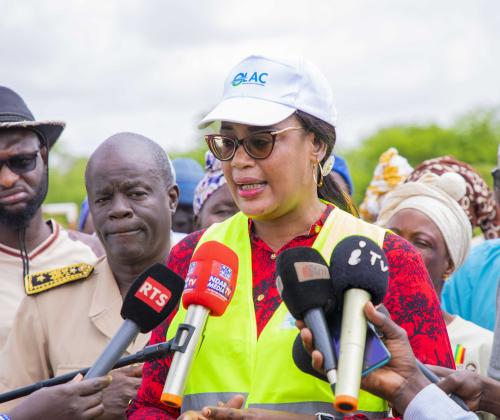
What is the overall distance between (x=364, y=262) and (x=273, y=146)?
894mm

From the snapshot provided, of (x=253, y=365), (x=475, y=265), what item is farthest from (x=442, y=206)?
(x=253, y=365)

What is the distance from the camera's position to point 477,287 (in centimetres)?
630

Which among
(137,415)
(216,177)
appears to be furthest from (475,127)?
(137,415)

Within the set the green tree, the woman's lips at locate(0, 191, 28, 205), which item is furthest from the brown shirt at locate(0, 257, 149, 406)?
the green tree

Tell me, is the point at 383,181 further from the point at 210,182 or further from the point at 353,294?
the point at 353,294

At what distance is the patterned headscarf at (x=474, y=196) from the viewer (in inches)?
259

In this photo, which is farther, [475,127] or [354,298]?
[475,127]

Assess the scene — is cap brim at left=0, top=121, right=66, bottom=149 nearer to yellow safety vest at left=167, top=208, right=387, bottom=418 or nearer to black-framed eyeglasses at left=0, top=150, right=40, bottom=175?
black-framed eyeglasses at left=0, top=150, right=40, bottom=175

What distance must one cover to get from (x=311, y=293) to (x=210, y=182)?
355 cm

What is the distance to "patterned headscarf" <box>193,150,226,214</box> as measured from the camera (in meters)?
6.28

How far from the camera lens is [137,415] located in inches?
140

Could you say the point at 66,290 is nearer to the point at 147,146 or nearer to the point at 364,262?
the point at 147,146

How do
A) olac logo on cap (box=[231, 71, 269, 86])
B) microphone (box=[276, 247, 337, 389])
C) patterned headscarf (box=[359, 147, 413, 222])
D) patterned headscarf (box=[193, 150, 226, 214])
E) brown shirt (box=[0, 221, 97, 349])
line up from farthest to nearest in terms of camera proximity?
patterned headscarf (box=[359, 147, 413, 222])
patterned headscarf (box=[193, 150, 226, 214])
brown shirt (box=[0, 221, 97, 349])
olac logo on cap (box=[231, 71, 269, 86])
microphone (box=[276, 247, 337, 389])

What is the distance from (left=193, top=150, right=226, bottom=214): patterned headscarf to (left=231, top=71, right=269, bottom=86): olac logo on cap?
2500 mm
